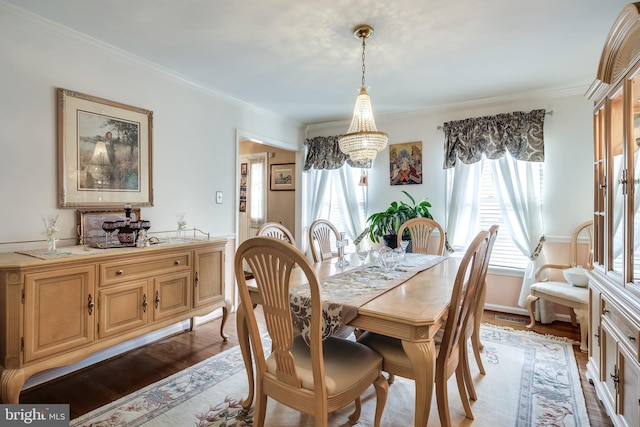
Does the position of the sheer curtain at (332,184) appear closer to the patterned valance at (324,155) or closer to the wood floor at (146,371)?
the patterned valance at (324,155)

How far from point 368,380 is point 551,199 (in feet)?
10.6

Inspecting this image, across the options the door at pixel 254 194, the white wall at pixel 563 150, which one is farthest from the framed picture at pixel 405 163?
the door at pixel 254 194

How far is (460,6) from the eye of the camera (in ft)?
6.70

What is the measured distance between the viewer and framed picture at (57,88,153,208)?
2.39 metres

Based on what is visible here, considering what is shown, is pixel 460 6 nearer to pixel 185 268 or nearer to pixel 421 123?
pixel 421 123

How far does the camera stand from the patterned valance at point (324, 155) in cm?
478

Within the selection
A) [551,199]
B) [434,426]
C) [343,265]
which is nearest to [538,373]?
[434,426]

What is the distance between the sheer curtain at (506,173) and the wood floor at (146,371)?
0.98m

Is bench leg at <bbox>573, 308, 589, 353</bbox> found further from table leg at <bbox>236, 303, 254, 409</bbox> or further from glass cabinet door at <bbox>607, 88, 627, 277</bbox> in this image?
table leg at <bbox>236, 303, 254, 409</bbox>

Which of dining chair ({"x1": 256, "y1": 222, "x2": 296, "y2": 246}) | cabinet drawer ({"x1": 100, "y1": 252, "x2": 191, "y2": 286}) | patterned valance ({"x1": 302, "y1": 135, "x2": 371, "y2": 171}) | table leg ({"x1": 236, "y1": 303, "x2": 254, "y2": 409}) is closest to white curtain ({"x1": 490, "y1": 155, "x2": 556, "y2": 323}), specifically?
patterned valance ({"x1": 302, "y1": 135, "x2": 371, "y2": 171})

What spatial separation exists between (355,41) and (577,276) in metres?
2.97

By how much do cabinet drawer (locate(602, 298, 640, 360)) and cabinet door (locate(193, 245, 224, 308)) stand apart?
283cm

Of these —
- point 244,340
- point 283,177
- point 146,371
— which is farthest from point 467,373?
point 283,177

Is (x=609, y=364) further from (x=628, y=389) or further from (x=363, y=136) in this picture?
(x=363, y=136)
